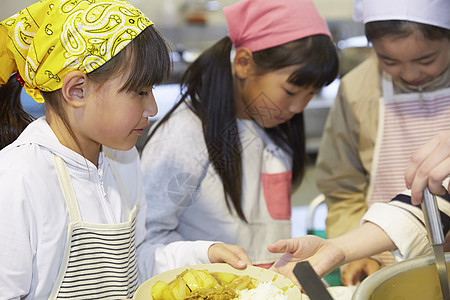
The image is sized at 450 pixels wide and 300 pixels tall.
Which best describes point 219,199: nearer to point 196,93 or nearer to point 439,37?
point 196,93

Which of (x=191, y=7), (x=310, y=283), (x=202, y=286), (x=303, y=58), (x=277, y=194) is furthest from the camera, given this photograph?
(x=191, y=7)

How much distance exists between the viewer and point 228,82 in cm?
105

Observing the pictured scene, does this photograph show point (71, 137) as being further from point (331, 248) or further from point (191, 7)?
point (191, 7)

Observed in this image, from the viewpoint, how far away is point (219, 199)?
1.02 metres

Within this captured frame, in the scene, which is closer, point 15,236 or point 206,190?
point 15,236

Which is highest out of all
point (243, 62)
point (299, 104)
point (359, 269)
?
point (243, 62)

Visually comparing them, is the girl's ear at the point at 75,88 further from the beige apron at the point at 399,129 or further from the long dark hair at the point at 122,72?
the beige apron at the point at 399,129

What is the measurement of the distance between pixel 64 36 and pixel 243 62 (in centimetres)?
48

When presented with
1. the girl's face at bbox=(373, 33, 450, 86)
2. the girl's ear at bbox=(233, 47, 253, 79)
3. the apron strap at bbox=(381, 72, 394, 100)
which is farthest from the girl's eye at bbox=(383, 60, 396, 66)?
the girl's ear at bbox=(233, 47, 253, 79)

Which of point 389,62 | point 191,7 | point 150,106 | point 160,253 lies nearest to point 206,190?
point 160,253

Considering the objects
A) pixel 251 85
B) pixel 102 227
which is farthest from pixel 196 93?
pixel 102 227

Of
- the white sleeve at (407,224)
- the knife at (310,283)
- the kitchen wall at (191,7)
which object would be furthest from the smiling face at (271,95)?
the kitchen wall at (191,7)

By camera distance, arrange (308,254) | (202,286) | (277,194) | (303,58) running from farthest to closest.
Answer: (277,194), (303,58), (308,254), (202,286)

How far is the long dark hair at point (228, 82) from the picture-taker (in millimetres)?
1020
